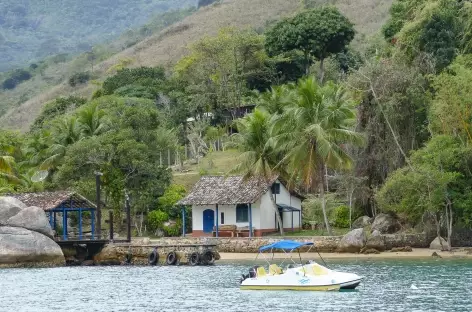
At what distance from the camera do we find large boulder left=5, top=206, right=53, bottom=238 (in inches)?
2516

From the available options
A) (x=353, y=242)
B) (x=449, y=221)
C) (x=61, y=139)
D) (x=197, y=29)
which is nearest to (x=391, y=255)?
(x=353, y=242)

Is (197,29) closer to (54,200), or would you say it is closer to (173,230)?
(173,230)

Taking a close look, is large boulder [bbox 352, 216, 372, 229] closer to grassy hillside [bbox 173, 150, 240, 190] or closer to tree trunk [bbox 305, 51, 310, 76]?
grassy hillside [bbox 173, 150, 240, 190]

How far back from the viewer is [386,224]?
69.4 metres

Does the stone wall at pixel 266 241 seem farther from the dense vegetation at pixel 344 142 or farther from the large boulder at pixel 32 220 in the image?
the large boulder at pixel 32 220

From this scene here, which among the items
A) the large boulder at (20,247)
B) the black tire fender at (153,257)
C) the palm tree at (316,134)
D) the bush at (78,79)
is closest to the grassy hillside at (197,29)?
the bush at (78,79)

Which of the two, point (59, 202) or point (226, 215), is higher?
point (59, 202)

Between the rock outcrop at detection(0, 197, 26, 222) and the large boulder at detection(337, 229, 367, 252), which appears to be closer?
the rock outcrop at detection(0, 197, 26, 222)

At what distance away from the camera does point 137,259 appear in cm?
6731

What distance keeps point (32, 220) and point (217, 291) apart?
22935 mm

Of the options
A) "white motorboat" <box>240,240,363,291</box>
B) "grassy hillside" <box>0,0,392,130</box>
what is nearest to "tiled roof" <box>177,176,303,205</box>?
"white motorboat" <box>240,240,363,291</box>

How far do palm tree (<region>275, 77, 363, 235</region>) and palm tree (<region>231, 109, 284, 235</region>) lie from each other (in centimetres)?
346

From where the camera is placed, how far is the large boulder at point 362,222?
71.7 meters

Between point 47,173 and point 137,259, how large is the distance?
20.5 meters
